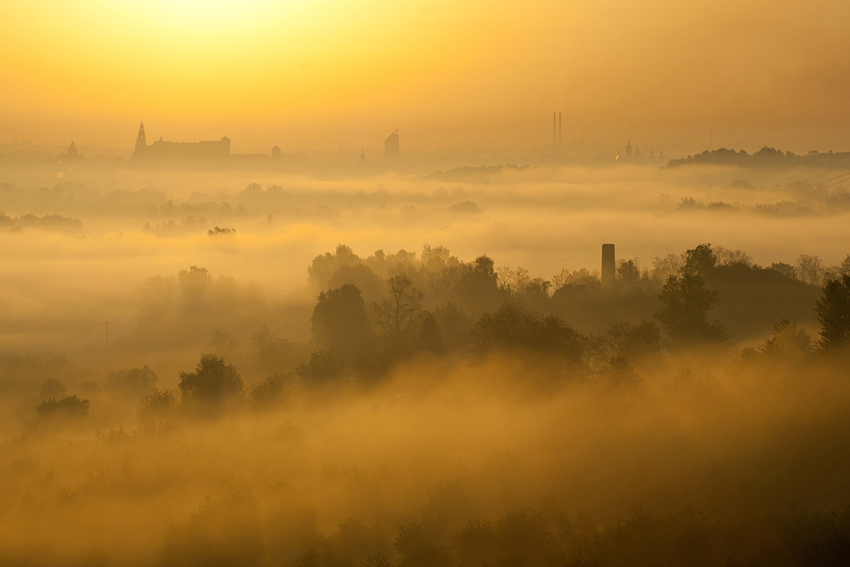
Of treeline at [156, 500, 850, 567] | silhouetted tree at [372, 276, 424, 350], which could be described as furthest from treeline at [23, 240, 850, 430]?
treeline at [156, 500, 850, 567]

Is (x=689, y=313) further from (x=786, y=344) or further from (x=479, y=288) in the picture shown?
(x=479, y=288)

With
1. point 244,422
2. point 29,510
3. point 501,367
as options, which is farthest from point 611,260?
point 29,510

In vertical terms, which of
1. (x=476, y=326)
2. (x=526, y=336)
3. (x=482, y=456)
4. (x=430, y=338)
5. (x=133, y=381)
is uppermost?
(x=526, y=336)

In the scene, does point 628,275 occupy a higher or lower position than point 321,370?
higher

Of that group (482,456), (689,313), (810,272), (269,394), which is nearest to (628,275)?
(810,272)

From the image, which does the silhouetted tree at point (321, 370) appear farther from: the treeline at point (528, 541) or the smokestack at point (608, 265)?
the smokestack at point (608, 265)

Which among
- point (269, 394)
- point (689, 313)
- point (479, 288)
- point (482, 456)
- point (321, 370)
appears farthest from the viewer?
point (479, 288)
